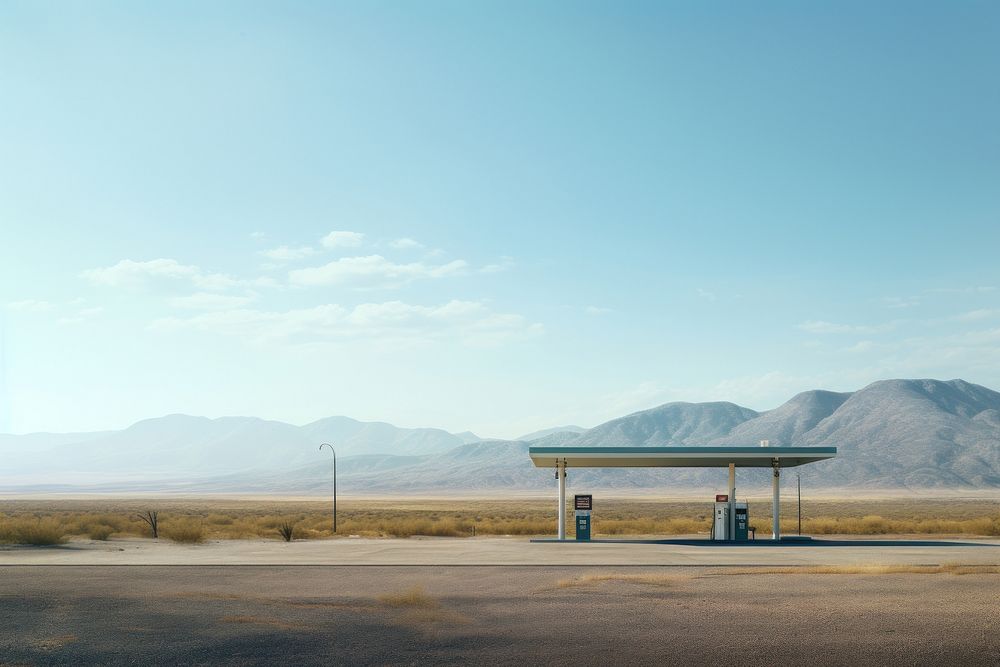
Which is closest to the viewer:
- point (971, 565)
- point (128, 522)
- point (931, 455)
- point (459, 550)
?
point (971, 565)

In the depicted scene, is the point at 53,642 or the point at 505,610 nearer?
the point at 53,642

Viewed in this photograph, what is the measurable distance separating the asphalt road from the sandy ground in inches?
178

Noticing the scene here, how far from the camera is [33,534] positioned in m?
37.7

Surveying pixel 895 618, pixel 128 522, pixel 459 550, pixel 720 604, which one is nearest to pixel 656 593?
pixel 720 604

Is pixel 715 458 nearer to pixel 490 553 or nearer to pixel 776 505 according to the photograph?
pixel 776 505

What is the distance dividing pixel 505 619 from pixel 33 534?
27729mm

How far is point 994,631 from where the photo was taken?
608 inches

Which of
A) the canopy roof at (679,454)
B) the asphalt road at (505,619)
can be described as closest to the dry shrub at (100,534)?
the asphalt road at (505,619)

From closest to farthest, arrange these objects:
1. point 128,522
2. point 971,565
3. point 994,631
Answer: point 994,631
point 971,565
point 128,522

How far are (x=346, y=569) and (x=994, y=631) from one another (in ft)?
55.1

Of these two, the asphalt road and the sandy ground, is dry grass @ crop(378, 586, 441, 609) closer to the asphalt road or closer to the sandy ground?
the asphalt road

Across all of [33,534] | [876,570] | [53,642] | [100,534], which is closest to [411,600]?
[53,642]

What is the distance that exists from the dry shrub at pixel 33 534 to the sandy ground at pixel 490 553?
32.5 inches

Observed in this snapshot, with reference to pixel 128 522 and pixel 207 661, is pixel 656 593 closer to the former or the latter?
pixel 207 661
